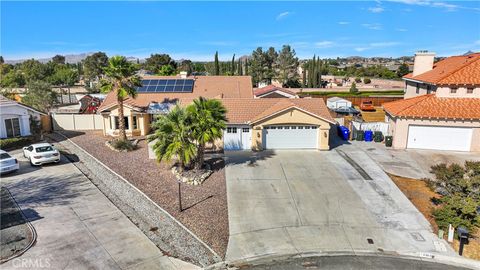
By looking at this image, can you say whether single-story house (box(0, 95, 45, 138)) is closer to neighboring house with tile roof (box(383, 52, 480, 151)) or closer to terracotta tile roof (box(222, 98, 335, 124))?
terracotta tile roof (box(222, 98, 335, 124))

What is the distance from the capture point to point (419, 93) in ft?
109

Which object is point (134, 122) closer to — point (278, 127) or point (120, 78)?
point (120, 78)

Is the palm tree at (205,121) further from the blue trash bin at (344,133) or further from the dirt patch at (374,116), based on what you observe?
the dirt patch at (374,116)

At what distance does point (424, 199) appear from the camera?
1852 centimetres

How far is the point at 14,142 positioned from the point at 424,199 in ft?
95.3

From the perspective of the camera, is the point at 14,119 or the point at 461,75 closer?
the point at 461,75

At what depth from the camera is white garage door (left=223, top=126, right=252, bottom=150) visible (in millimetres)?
26250

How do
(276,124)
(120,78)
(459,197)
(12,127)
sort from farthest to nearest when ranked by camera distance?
(12,127) < (276,124) < (120,78) < (459,197)

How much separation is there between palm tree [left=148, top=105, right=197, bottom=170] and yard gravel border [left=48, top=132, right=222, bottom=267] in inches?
104

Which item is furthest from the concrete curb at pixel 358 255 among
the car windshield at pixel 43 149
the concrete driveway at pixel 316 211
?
the car windshield at pixel 43 149

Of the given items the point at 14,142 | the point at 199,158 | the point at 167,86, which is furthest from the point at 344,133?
the point at 14,142

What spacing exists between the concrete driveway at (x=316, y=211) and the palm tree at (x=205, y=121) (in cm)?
296

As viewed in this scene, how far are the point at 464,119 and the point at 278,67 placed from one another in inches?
2200

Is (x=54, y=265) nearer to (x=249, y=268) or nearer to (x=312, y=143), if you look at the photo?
(x=249, y=268)
